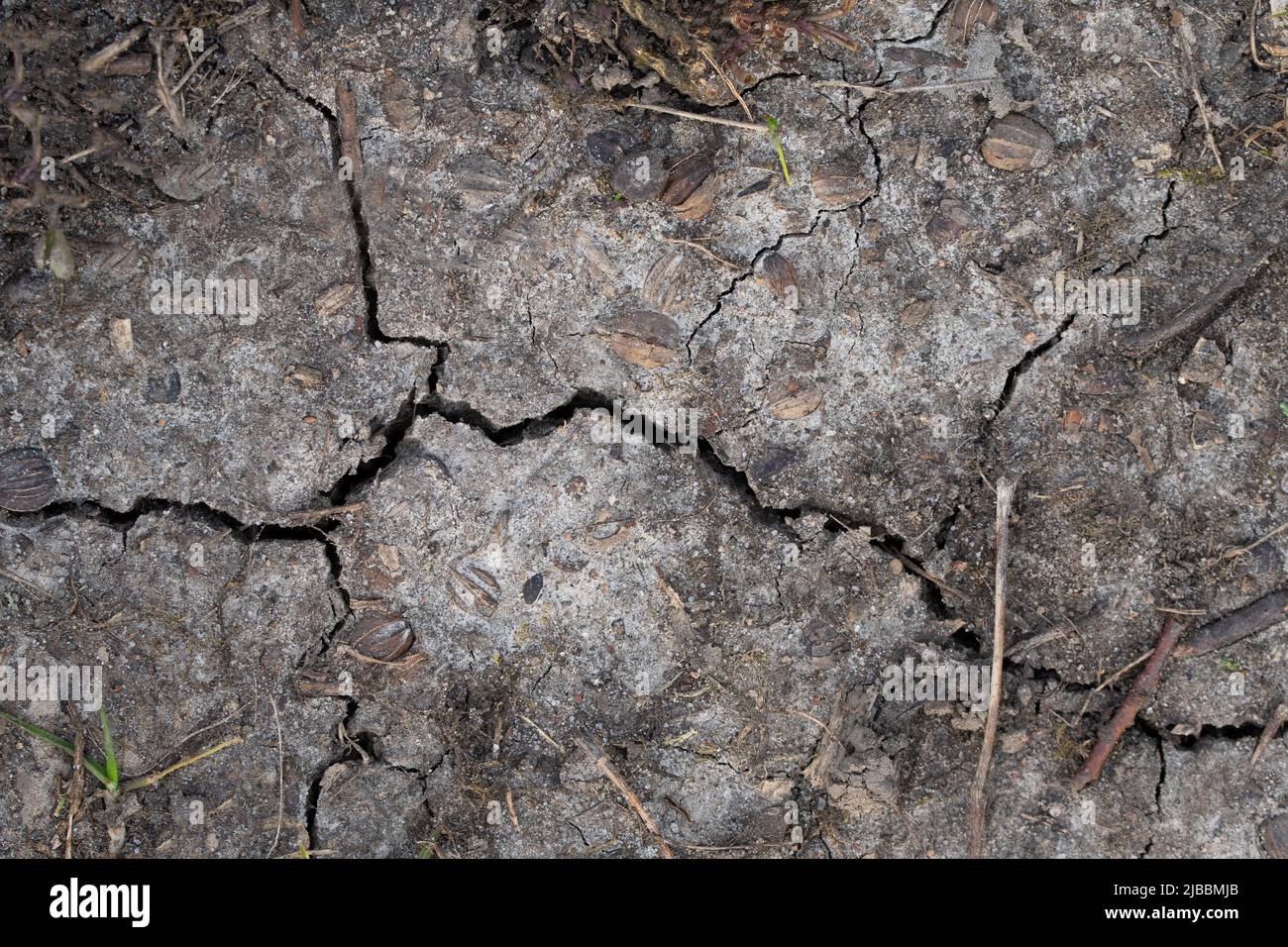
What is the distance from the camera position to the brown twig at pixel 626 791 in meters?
3.05

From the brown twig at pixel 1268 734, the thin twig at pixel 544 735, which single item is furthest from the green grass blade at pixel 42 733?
the brown twig at pixel 1268 734

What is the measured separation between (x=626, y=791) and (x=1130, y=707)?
1.63m

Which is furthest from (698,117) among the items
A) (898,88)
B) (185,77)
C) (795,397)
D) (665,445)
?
(185,77)

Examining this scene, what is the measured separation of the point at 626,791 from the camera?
305cm

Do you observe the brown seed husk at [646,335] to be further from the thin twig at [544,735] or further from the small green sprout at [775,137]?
the thin twig at [544,735]

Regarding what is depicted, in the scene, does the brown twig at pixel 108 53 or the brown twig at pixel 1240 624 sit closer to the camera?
the brown twig at pixel 108 53

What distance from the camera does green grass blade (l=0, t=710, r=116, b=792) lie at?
301cm

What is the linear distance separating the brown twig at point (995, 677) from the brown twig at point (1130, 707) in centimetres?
32

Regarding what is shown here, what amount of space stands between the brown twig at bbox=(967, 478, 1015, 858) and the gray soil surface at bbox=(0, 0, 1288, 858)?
0.14 feet

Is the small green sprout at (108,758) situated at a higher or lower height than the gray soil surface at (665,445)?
lower

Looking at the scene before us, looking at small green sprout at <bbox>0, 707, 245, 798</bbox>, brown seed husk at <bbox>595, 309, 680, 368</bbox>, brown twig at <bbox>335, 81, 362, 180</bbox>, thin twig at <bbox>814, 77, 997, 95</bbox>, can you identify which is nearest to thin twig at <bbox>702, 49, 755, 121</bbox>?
thin twig at <bbox>814, 77, 997, 95</bbox>

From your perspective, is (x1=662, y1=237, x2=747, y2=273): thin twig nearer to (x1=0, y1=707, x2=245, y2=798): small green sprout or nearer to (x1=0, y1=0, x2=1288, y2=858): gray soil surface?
(x1=0, y1=0, x2=1288, y2=858): gray soil surface

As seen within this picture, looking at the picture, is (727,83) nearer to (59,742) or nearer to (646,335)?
(646,335)
